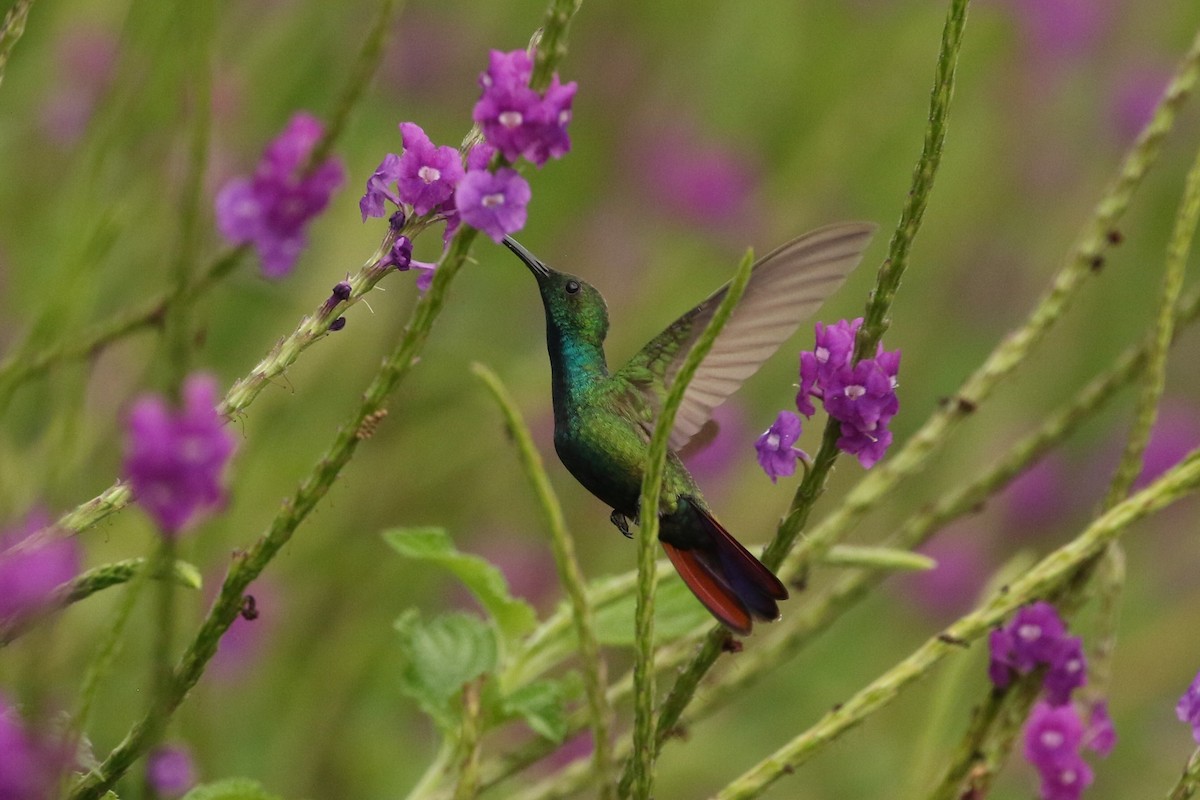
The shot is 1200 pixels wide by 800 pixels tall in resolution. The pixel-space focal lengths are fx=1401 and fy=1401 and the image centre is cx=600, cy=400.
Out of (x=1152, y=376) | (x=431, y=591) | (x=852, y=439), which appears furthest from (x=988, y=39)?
(x=852, y=439)

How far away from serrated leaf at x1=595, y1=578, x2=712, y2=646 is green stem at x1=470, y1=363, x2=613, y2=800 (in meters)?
0.57

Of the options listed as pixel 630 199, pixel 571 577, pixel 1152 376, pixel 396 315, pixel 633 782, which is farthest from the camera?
pixel 630 199

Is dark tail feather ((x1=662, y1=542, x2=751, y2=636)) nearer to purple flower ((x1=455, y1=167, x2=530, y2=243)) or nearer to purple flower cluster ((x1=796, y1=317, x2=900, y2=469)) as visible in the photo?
purple flower cluster ((x1=796, y1=317, x2=900, y2=469))

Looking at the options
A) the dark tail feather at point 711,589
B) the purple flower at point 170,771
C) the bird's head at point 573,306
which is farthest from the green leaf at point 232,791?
the bird's head at point 573,306

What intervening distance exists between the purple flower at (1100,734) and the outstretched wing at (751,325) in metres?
0.64

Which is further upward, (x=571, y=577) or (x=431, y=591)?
(x=431, y=591)

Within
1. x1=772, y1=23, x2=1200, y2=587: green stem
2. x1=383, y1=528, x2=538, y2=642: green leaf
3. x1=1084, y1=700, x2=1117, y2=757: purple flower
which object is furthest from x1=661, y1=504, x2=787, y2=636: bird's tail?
x1=1084, y1=700, x2=1117, y2=757: purple flower

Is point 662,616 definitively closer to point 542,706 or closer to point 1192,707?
point 542,706

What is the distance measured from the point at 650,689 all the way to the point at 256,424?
244 cm

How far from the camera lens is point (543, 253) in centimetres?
496

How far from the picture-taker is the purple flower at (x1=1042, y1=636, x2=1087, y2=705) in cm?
170

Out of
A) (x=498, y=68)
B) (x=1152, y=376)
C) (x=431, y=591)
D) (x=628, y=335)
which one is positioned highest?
(x=628, y=335)

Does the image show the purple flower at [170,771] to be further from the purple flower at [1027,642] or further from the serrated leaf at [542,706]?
the purple flower at [1027,642]

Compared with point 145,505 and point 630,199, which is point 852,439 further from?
point 630,199
